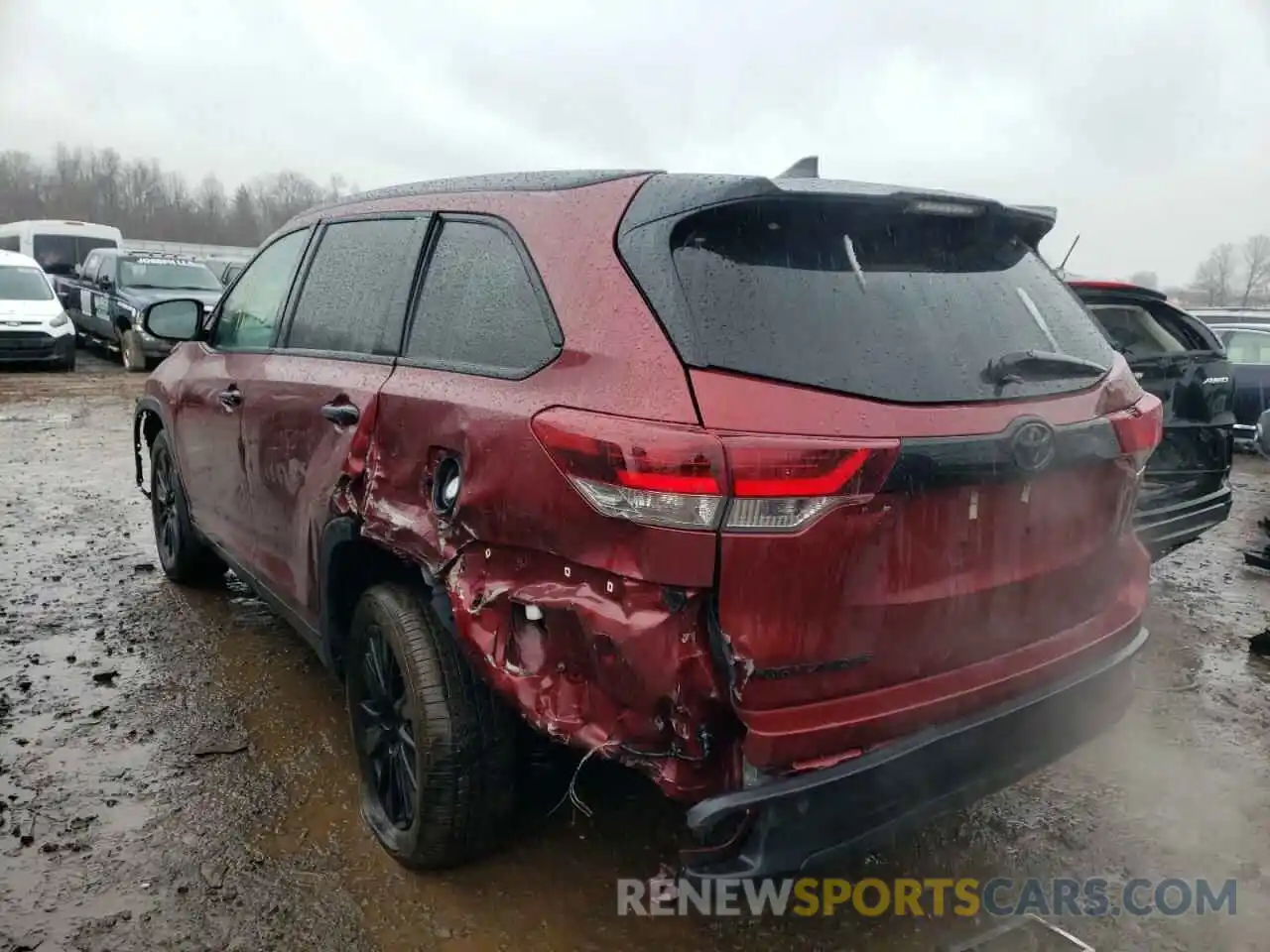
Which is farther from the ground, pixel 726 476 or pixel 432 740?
pixel 726 476

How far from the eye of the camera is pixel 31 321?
46.8 ft

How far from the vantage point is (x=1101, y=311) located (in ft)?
16.4

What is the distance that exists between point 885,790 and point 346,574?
1717mm

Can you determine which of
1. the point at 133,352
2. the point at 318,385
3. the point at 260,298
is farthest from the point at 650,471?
the point at 133,352

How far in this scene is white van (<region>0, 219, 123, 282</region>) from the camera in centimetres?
2355

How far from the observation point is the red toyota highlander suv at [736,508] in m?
1.92

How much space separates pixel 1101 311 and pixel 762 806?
4.07 m

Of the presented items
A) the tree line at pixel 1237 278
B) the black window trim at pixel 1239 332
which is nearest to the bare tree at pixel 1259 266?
the tree line at pixel 1237 278

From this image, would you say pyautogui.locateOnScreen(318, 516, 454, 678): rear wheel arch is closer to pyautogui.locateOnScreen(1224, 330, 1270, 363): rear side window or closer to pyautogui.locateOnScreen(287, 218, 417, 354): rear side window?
pyautogui.locateOnScreen(287, 218, 417, 354): rear side window

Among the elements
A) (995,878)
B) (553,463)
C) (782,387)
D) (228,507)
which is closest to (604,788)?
(995,878)

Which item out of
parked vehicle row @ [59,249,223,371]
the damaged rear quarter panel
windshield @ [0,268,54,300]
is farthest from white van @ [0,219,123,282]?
the damaged rear quarter panel

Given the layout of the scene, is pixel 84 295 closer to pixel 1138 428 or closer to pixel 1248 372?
pixel 1248 372

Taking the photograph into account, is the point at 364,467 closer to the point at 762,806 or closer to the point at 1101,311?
the point at 762,806

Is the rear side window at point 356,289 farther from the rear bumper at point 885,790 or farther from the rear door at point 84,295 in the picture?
the rear door at point 84,295
